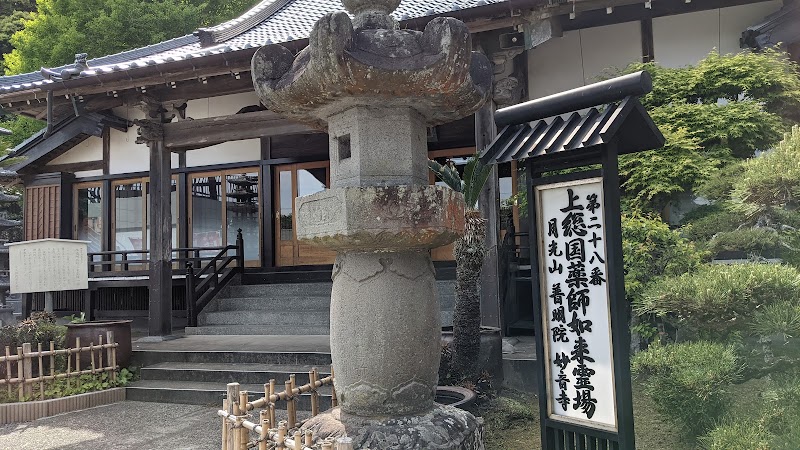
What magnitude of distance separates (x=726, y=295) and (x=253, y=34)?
33.2 ft

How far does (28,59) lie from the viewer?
19.2m

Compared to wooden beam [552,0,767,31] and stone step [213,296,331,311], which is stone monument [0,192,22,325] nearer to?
stone step [213,296,331,311]

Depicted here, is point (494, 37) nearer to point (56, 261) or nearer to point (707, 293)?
point (707, 293)

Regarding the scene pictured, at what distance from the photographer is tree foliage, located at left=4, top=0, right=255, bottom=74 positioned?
61.1ft

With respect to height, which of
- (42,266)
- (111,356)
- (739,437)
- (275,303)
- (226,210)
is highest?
(226,210)

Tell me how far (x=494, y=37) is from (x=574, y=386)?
5424mm

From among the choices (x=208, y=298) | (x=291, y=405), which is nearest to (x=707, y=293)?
(x=291, y=405)

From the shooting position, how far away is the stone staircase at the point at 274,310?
381 inches

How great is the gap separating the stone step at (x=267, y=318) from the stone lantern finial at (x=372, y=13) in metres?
6.61

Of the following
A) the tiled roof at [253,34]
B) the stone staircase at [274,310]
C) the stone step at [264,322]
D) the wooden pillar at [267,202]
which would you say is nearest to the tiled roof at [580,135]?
the tiled roof at [253,34]

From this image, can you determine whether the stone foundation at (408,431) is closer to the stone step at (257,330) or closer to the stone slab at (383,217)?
the stone slab at (383,217)

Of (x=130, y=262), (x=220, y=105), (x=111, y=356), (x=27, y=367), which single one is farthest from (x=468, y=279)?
(x=130, y=262)

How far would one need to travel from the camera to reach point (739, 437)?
3355 mm

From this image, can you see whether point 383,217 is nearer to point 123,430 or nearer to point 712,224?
point 712,224
